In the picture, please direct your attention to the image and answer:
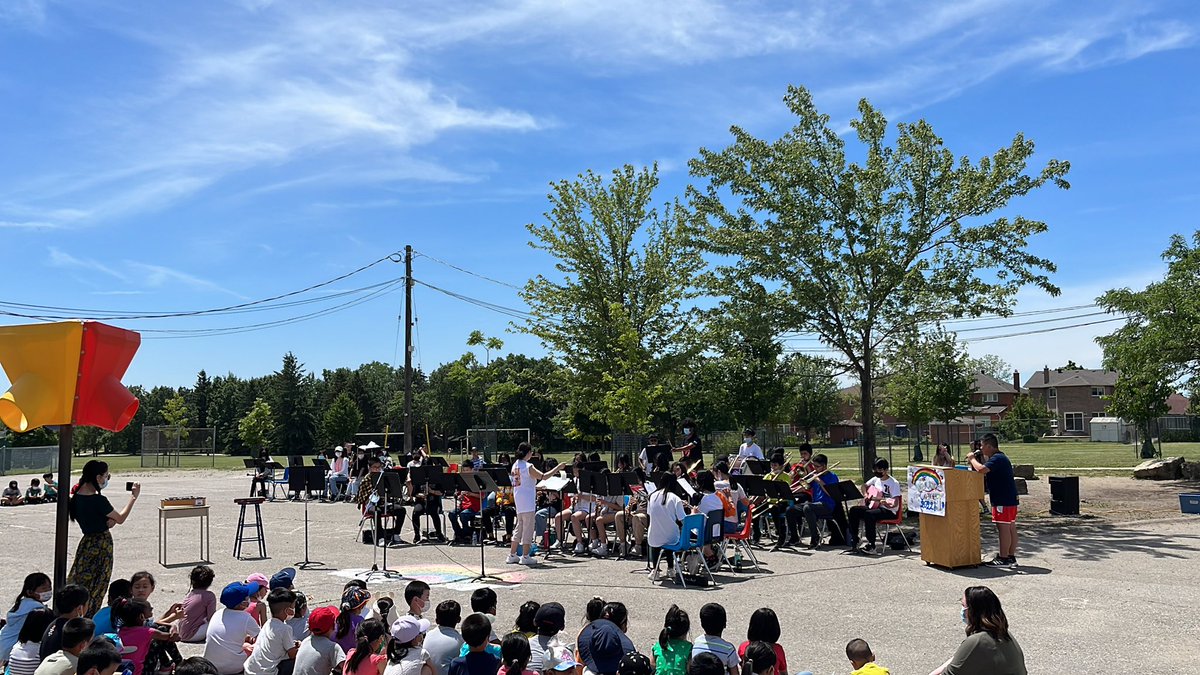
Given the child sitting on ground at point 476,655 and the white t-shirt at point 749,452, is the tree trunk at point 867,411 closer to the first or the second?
the white t-shirt at point 749,452

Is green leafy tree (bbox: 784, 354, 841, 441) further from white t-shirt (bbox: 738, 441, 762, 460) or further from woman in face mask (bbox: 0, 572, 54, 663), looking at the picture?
woman in face mask (bbox: 0, 572, 54, 663)

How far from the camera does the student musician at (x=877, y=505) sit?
49.5ft

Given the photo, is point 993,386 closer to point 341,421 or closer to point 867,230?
point 341,421

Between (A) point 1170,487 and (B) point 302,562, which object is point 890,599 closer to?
(B) point 302,562

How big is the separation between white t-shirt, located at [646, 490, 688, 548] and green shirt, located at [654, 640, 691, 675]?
21.5 feet

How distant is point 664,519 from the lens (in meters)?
12.8

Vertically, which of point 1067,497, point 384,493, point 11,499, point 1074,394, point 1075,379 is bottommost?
point 11,499

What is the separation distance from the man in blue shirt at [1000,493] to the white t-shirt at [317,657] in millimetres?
10373

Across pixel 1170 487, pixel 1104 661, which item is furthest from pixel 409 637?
pixel 1170 487

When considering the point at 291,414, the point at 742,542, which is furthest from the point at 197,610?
the point at 291,414

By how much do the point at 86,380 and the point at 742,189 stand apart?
15432 mm

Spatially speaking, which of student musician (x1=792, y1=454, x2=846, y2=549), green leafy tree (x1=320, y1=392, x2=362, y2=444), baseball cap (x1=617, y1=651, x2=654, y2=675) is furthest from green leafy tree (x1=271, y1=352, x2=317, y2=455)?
baseball cap (x1=617, y1=651, x2=654, y2=675)

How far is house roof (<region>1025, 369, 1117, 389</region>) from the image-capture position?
111 meters

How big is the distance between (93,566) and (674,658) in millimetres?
6808
